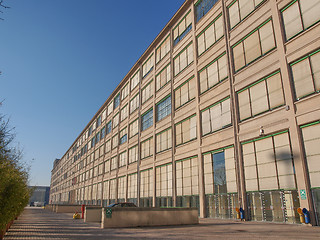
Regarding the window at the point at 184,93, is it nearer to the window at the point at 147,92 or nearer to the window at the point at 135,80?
the window at the point at 147,92

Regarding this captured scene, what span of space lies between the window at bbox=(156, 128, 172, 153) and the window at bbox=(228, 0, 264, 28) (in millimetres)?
14876

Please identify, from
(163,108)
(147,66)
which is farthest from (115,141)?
(163,108)

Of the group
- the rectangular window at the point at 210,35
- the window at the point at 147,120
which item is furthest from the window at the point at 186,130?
the window at the point at 147,120

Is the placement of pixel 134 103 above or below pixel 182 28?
below

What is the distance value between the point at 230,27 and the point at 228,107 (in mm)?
7936

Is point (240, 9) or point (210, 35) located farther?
point (210, 35)

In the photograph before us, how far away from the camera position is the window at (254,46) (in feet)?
71.6

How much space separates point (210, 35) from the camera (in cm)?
2914

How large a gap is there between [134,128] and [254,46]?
91.7 ft

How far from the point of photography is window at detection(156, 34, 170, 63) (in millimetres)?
38812

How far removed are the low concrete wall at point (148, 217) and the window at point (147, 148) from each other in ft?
66.1

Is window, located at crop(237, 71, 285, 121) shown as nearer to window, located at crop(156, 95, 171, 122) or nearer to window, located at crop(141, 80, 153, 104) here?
window, located at crop(156, 95, 171, 122)

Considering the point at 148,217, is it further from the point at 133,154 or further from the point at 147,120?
the point at 133,154

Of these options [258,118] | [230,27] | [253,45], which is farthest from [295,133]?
[230,27]
